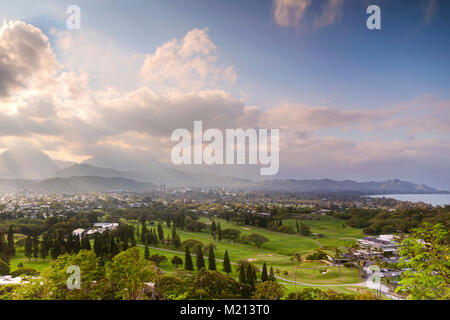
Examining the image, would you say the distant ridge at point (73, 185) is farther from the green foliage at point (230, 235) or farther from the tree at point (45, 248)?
the green foliage at point (230, 235)

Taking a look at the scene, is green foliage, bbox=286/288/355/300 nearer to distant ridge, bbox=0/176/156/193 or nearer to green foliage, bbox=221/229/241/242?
green foliage, bbox=221/229/241/242

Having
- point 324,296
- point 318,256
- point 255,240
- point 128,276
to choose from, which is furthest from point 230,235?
point 324,296

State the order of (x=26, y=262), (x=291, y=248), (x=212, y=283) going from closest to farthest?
(x=212, y=283)
(x=26, y=262)
(x=291, y=248)

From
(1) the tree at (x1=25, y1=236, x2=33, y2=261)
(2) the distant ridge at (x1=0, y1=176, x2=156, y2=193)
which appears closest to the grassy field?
(1) the tree at (x1=25, y1=236, x2=33, y2=261)

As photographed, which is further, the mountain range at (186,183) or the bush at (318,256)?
the mountain range at (186,183)

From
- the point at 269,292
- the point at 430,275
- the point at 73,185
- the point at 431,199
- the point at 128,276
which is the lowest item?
the point at 431,199

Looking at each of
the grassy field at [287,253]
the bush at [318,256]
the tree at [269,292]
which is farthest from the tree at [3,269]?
the bush at [318,256]

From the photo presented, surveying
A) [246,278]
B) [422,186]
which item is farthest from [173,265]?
[422,186]

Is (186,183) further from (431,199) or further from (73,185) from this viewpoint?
(431,199)

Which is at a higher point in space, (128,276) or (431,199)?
(128,276)

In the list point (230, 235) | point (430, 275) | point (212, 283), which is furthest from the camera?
point (230, 235)
